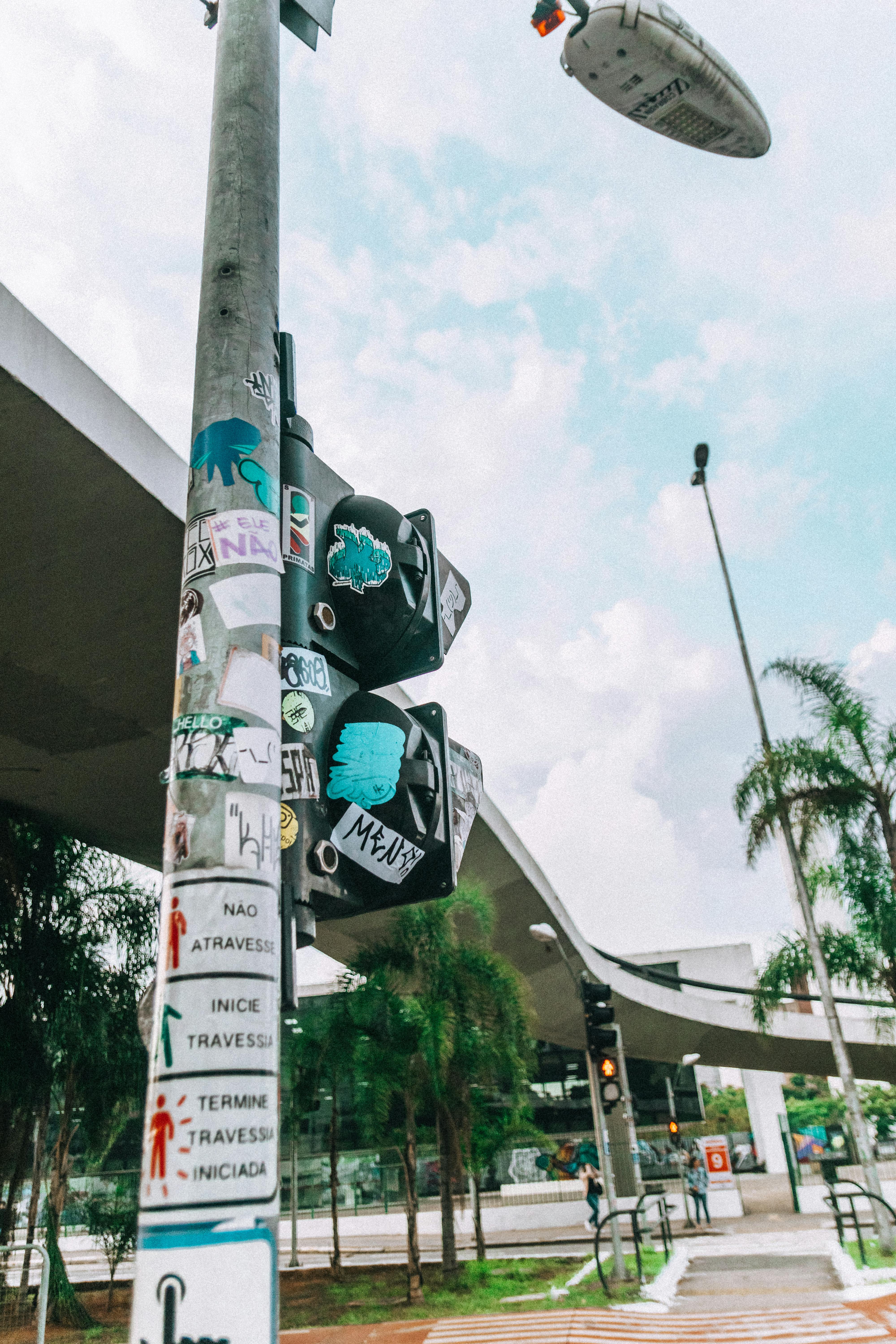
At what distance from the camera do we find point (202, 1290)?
5.21 feet

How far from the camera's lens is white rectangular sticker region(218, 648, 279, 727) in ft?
6.56

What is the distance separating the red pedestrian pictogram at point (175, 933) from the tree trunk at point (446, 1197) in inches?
663

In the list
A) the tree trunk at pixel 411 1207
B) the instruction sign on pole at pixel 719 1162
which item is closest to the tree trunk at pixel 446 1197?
the tree trunk at pixel 411 1207

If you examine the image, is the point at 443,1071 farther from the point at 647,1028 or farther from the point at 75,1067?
the point at 647,1028

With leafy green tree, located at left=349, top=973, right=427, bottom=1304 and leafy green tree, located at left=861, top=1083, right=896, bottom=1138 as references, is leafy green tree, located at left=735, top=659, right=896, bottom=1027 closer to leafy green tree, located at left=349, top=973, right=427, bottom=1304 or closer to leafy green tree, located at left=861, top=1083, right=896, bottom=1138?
leafy green tree, located at left=349, top=973, right=427, bottom=1304

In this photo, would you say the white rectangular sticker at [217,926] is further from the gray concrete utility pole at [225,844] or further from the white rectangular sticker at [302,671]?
the white rectangular sticker at [302,671]

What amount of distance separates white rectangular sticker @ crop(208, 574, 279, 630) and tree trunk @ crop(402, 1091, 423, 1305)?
15234 millimetres

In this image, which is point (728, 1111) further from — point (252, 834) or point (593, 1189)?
point (252, 834)

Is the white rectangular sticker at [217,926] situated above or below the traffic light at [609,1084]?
below

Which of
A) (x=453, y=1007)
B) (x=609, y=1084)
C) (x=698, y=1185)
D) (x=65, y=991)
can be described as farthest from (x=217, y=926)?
(x=698, y=1185)

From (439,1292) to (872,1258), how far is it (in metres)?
6.67

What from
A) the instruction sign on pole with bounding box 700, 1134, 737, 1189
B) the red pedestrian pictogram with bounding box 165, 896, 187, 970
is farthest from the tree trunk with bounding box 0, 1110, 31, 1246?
the instruction sign on pole with bounding box 700, 1134, 737, 1189

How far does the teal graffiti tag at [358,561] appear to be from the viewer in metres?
2.62

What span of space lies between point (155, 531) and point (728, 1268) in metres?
14.2
